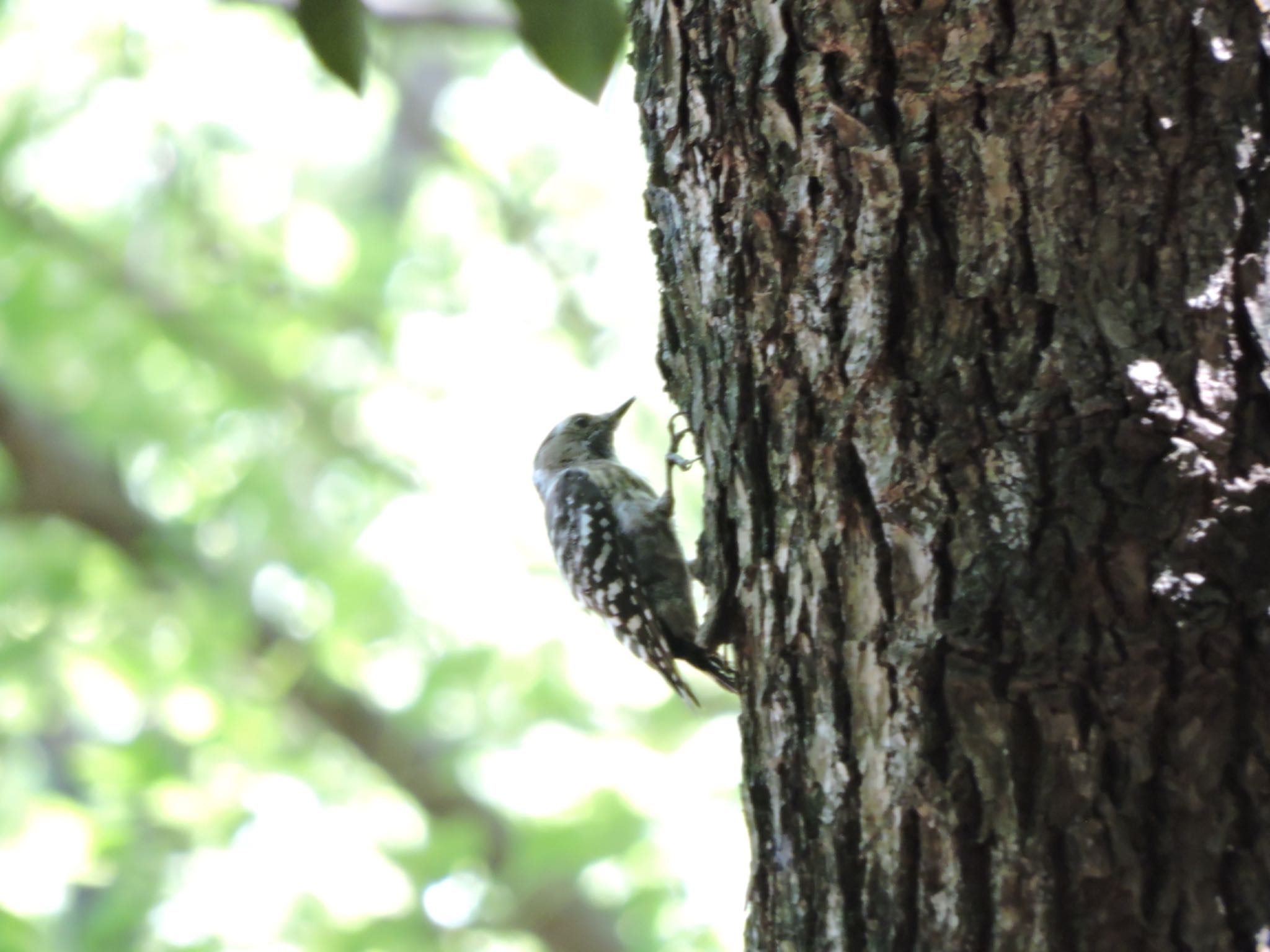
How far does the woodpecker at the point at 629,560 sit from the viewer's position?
3.84 meters

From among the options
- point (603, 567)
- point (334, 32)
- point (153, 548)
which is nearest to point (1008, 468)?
point (334, 32)

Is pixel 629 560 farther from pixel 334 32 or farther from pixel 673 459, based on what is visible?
pixel 334 32

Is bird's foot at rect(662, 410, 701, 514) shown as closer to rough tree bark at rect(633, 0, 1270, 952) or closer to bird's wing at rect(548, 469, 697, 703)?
bird's wing at rect(548, 469, 697, 703)

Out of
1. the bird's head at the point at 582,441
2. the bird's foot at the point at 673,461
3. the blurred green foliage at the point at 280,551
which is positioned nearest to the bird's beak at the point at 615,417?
the bird's head at the point at 582,441

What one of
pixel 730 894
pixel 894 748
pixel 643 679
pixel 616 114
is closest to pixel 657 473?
pixel 643 679

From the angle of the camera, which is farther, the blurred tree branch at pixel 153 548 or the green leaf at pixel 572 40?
the blurred tree branch at pixel 153 548

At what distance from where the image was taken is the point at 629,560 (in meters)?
4.12

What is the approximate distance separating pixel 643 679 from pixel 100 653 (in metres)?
3.43

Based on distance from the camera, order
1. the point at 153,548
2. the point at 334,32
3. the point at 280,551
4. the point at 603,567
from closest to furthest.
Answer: the point at 334,32, the point at 603,567, the point at 153,548, the point at 280,551

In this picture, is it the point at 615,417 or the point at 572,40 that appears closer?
the point at 572,40

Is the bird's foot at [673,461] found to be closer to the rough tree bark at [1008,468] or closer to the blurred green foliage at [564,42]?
the rough tree bark at [1008,468]

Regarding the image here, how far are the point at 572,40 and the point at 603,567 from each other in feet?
8.51

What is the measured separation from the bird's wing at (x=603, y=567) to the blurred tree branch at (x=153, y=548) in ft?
9.29

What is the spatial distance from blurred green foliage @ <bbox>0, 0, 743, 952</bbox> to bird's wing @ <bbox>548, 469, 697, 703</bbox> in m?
2.12
